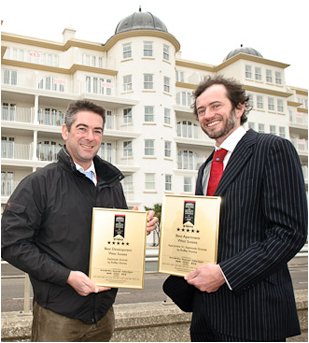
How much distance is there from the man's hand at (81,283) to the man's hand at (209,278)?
2.50 ft

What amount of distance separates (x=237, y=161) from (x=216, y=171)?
0.21 m

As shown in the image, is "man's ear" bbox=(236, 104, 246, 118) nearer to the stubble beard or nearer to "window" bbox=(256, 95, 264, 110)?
the stubble beard

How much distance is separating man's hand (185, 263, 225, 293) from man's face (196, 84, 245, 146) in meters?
0.97

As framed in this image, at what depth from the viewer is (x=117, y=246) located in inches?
104

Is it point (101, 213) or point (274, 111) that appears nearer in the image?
point (101, 213)

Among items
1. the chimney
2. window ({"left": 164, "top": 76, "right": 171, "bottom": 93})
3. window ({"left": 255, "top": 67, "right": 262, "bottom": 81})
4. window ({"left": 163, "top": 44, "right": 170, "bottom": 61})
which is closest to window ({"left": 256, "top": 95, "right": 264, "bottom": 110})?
window ({"left": 255, "top": 67, "right": 262, "bottom": 81})

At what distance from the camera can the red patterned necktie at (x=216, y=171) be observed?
2.54 metres

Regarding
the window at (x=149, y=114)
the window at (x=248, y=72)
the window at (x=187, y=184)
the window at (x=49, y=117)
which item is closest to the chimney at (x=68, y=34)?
the window at (x=49, y=117)

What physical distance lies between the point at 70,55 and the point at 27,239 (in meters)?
33.6

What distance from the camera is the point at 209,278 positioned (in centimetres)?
222

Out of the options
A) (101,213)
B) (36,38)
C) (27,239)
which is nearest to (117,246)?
(101,213)

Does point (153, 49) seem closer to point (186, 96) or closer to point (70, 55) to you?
point (186, 96)

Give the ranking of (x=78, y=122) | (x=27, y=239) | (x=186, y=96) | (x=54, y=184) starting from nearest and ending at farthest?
(x=27, y=239)
(x=54, y=184)
(x=78, y=122)
(x=186, y=96)

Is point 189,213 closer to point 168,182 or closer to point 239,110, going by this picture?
point 239,110
